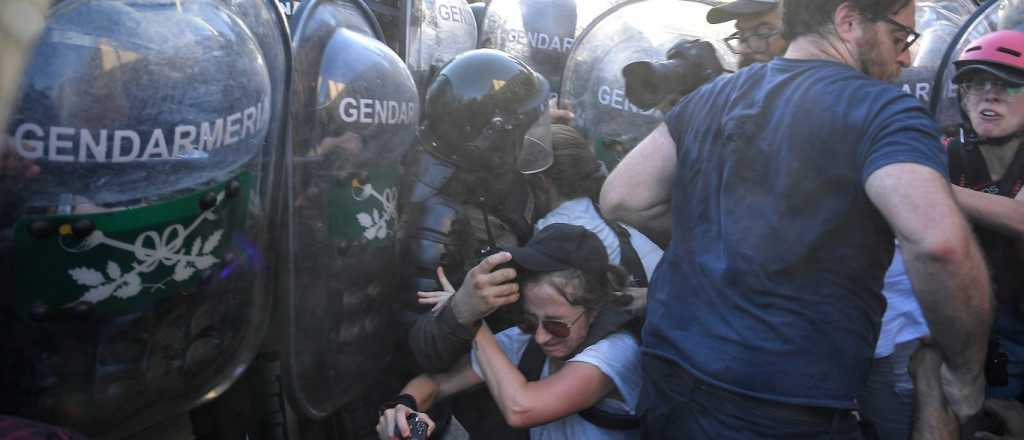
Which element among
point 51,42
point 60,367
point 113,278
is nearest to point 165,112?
point 51,42

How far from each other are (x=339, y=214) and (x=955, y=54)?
2.45 metres

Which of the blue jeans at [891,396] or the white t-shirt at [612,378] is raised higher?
the white t-shirt at [612,378]

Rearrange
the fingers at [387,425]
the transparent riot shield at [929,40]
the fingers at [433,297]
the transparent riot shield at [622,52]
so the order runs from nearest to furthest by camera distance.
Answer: the fingers at [387,425]
the fingers at [433,297]
the transparent riot shield at [929,40]
the transparent riot shield at [622,52]

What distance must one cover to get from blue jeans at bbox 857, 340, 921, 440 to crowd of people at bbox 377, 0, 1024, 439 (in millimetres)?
79

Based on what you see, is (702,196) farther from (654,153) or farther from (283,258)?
(283,258)

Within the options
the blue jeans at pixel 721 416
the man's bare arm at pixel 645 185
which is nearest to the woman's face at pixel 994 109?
the man's bare arm at pixel 645 185

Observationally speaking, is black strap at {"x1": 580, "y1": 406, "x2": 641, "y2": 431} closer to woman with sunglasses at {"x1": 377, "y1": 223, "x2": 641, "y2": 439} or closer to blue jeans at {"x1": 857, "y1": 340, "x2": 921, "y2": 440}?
woman with sunglasses at {"x1": 377, "y1": 223, "x2": 641, "y2": 439}

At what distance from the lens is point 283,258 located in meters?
2.28

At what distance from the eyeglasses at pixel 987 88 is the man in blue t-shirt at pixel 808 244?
0.87 metres

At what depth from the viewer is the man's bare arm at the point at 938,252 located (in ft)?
4.58

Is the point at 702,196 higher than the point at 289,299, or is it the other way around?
the point at 702,196

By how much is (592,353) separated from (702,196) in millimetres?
500

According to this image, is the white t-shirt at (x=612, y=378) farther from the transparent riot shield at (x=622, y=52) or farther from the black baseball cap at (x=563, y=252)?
the transparent riot shield at (x=622, y=52)

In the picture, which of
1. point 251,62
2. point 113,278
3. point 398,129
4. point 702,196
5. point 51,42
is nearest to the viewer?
point 51,42
